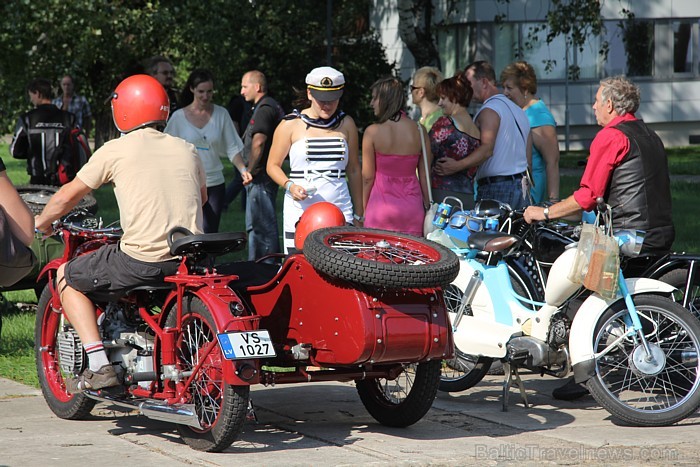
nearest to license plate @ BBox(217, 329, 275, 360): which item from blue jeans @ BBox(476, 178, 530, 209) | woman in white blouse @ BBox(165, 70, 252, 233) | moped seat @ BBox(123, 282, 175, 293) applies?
moped seat @ BBox(123, 282, 175, 293)

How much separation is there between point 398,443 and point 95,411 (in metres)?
1.96

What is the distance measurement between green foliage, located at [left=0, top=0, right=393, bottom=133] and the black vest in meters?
17.1

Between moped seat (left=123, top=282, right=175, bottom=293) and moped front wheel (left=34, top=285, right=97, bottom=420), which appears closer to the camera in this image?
moped seat (left=123, top=282, right=175, bottom=293)

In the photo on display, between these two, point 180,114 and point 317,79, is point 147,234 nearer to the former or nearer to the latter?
point 317,79

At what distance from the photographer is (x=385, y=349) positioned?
5.82 m

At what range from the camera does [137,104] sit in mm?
6379

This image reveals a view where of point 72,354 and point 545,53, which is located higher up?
point 545,53

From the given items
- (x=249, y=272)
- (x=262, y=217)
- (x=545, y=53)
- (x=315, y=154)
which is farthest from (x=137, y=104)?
(x=545, y=53)

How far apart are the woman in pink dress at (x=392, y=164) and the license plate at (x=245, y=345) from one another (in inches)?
111

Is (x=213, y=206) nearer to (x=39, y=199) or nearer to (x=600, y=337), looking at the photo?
(x=39, y=199)

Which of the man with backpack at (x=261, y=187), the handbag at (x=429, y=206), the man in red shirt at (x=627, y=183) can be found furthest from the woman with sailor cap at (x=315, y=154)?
the man with backpack at (x=261, y=187)

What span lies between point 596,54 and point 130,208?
27.5m

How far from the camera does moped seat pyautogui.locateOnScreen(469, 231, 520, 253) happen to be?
281 inches

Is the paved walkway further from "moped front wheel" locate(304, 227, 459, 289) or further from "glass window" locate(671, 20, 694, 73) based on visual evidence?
"glass window" locate(671, 20, 694, 73)
